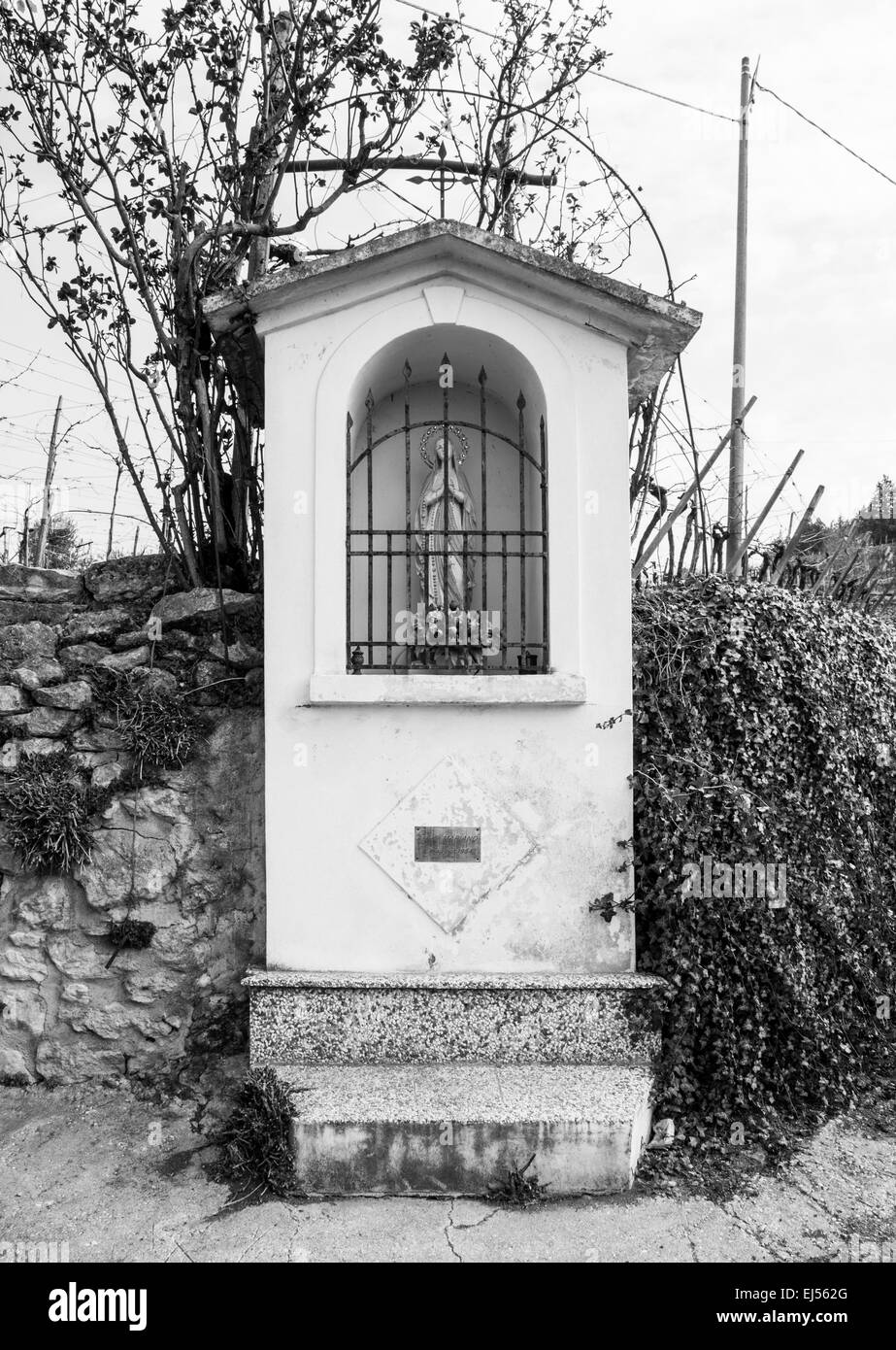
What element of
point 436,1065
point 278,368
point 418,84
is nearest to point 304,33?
point 418,84

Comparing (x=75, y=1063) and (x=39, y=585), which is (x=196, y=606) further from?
(x=75, y=1063)

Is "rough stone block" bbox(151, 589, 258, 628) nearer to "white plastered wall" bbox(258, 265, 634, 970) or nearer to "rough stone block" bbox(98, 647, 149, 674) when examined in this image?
"rough stone block" bbox(98, 647, 149, 674)

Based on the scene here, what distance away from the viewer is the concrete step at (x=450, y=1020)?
425 cm

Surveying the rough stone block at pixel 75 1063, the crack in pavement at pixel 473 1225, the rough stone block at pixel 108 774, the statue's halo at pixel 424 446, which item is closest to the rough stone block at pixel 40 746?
the rough stone block at pixel 108 774

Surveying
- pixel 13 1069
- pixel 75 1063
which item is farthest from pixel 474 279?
pixel 13 1069

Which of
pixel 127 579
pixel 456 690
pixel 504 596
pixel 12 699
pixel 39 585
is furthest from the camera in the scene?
pixel 39 585

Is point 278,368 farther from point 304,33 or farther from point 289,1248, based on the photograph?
point 289,1248

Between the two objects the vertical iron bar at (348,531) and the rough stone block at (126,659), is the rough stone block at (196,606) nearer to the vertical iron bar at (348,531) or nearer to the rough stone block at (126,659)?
the rough stone block at (126,659)

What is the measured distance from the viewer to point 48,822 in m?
4.60

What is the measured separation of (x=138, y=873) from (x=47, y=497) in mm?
5265

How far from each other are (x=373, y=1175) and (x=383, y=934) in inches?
39.2

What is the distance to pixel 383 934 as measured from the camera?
4.39m

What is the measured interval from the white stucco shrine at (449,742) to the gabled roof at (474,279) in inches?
0.4

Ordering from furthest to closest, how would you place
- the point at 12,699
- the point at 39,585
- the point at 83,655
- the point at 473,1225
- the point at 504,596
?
the point at 39,585 → the point at 83,655 → the point at 12,699 → the point at 504,596 → the point at 473,1225
